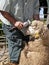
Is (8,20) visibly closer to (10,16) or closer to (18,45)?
(10,16)

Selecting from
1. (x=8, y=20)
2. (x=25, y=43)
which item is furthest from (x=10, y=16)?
(x=25, y=43)

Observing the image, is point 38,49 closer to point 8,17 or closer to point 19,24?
point 19,24

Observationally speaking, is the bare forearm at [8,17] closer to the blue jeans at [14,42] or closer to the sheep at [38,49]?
the blue jeans at [14,42]

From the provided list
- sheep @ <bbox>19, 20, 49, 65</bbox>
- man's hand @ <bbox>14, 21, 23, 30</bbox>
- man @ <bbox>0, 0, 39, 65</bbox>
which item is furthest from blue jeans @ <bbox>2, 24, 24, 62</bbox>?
man's hand @ <bbox>14, 21, 23, 30</bbox>

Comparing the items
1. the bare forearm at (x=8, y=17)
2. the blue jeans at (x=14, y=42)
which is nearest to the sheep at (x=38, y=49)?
the blue jeans at (x=14, y=42)

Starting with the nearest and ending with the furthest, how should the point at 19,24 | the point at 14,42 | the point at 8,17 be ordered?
the point at 19,24
the point at 8,17
the point at 14,42

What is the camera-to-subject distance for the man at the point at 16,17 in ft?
16.0

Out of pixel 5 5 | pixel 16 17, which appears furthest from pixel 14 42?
pixel 5 5

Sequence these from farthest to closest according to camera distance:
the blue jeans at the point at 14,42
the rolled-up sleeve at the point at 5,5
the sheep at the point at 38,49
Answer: the blue jeans at the point at 14,42 → the rolled-up sleeve at the point at 5,5 → the sheep at the point at 38,49

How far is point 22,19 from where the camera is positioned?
5020mm

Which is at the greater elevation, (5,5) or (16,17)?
(5,5)

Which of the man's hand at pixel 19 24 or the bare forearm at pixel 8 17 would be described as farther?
the bare forearm at pixel 8 17

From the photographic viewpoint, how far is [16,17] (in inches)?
196

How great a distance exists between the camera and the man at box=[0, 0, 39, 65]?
193 inches
